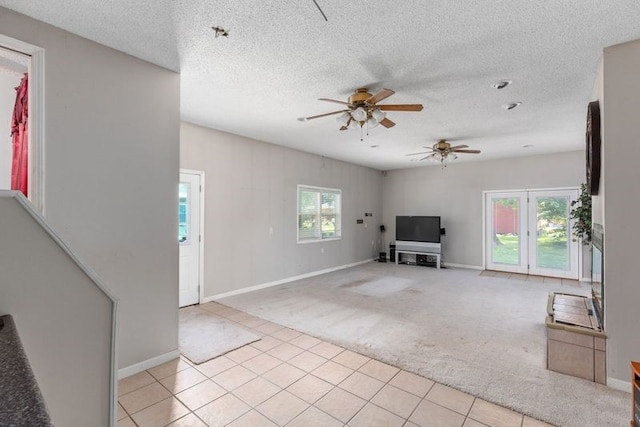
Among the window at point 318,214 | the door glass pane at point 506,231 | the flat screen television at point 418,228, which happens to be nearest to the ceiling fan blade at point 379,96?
the window at point 318,214

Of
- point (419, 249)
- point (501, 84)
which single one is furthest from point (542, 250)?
point (501, 84)

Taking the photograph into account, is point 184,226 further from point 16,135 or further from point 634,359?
point 634,359

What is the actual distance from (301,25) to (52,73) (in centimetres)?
190

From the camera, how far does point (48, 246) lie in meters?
1.11

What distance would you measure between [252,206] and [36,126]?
3.48 meters

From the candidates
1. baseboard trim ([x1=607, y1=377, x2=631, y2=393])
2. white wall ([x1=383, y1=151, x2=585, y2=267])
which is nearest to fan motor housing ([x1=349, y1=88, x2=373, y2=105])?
baseboard trim ([x1=607, y1=377, x2=631, y2=393])

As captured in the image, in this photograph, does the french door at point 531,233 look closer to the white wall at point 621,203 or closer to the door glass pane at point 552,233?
the door glass pane at point 552,233

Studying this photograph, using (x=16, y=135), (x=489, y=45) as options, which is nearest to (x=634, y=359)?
(x=489, y=45)

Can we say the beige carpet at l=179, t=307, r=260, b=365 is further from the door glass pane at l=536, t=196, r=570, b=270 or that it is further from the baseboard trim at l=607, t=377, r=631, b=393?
the door glass pane at l=536, t=196, r=570, b=270

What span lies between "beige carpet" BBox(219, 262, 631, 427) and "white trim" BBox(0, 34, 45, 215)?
281cm

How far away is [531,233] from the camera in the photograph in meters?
6.85

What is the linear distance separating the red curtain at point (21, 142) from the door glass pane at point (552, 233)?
8.46 metres

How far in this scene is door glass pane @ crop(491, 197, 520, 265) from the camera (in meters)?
7.07

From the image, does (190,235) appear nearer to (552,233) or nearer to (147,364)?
(147,364)
